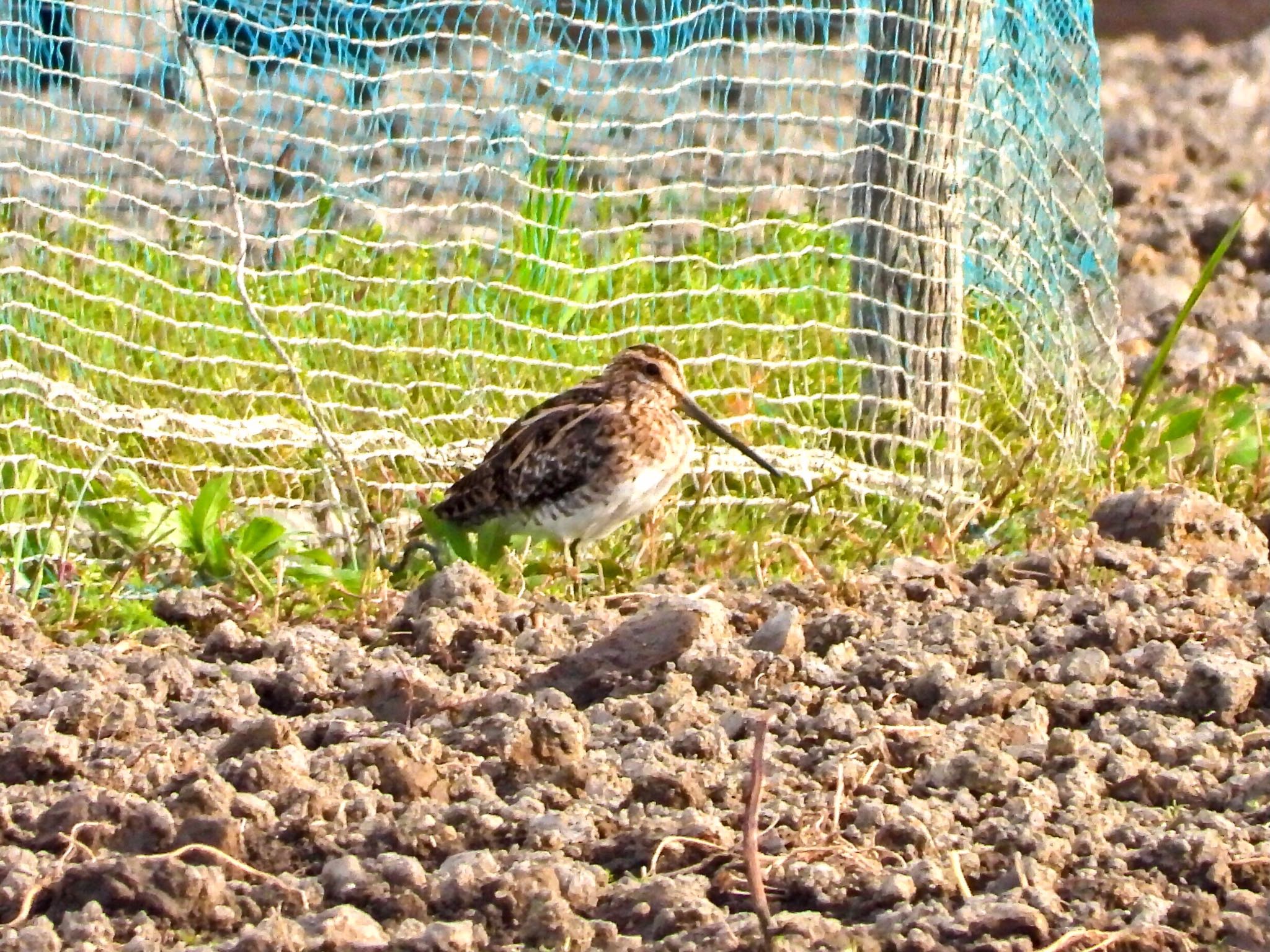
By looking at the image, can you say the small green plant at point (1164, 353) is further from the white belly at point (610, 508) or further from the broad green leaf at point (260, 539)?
the broad green leaf at point (260, 539)

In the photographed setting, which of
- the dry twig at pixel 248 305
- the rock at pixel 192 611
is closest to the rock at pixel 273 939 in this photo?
the rock at pixel 192 611

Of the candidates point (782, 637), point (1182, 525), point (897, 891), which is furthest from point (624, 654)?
point (1182, 525)

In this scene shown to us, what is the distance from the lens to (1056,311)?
6203mm

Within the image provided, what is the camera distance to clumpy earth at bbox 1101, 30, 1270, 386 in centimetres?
788

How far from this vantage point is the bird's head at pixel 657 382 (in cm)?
553

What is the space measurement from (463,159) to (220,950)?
339 centimetres

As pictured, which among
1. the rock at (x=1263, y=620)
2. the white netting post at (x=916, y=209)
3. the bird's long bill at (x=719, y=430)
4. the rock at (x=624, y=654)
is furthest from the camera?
the white netting post at (x=916, y=209)

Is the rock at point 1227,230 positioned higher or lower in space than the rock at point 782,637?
higher

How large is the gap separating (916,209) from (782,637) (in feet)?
6.96

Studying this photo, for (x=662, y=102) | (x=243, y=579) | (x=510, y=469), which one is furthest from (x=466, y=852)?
(x=662, y=102)

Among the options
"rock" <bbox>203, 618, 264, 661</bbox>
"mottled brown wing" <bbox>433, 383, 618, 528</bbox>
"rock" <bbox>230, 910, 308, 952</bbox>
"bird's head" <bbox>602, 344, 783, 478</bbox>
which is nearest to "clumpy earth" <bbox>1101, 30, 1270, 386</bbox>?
"bird's head" <bbox>602, 344, 783, 478</bbox>

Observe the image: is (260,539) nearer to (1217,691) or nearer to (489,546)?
(489,546)

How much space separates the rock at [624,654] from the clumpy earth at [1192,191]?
11.1ft

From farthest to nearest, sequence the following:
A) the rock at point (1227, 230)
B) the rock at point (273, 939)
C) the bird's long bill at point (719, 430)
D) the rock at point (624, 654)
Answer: the rock at point (1227, 230), the bird's long bill at point (719, 430), the rock at point (624, 654), the rock at point (273, 939)
